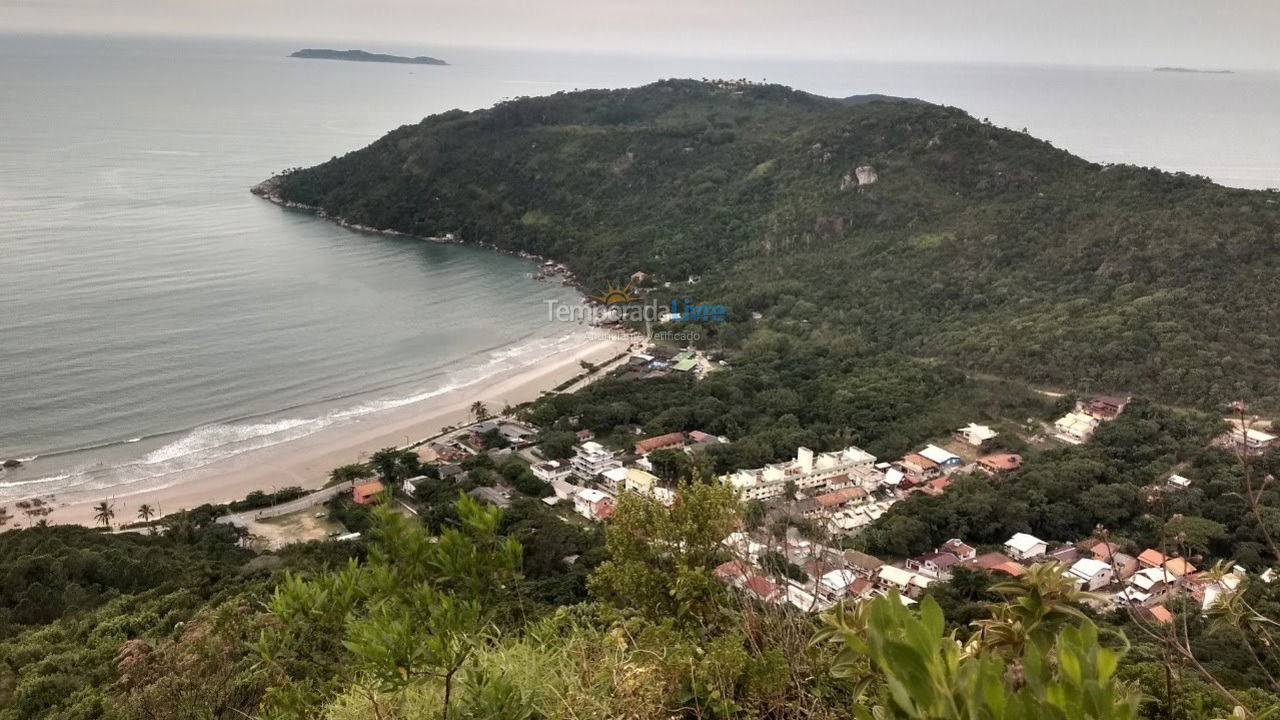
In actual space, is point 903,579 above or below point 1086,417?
below

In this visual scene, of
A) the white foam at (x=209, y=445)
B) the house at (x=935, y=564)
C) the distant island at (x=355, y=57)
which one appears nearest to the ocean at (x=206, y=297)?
the white foam at (x=209, y=445)

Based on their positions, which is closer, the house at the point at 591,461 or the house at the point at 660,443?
the house at the point at 591,461

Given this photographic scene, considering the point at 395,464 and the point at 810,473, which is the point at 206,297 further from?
the point at 810,473

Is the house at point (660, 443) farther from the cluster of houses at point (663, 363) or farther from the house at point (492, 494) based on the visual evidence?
the cluster of houses at point (663, 363)

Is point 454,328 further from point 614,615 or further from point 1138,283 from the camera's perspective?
point 614,615

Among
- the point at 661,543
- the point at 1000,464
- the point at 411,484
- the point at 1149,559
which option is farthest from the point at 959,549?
the point at 411,484

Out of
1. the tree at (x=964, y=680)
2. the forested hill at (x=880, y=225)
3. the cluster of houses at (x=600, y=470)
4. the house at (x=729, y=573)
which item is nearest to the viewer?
the tree at (x=964, y=680)
